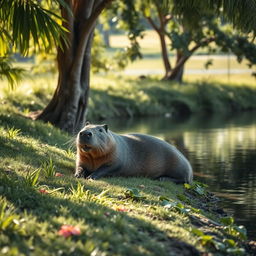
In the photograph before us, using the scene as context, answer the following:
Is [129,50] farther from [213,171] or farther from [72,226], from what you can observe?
[72,226]

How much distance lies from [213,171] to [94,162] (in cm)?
527

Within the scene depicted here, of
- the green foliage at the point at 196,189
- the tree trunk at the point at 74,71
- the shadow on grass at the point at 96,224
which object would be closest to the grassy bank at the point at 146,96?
the tree trunk at the point at 74,71

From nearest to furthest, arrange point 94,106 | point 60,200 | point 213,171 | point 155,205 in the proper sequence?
1. point 60,200
2. point 155,205
3. point 213,171
4. point 94,106

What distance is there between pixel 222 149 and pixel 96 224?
13.0 meters

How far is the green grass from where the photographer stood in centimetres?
710

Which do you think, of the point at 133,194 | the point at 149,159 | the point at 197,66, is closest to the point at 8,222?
the point at 133,194

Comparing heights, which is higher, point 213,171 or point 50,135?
point 50,135

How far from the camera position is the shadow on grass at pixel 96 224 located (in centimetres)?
714

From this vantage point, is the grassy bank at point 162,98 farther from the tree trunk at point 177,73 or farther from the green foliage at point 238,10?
the green foliage at point 238,10

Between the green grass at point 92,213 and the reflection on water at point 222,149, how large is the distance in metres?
0.68

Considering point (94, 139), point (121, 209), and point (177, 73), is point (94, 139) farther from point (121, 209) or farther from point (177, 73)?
point (177, 73)

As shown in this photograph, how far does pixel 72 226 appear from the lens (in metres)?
Result: 7.42

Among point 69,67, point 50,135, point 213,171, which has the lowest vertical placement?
point 213,171

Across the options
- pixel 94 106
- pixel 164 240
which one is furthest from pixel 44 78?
pixel 164 240
